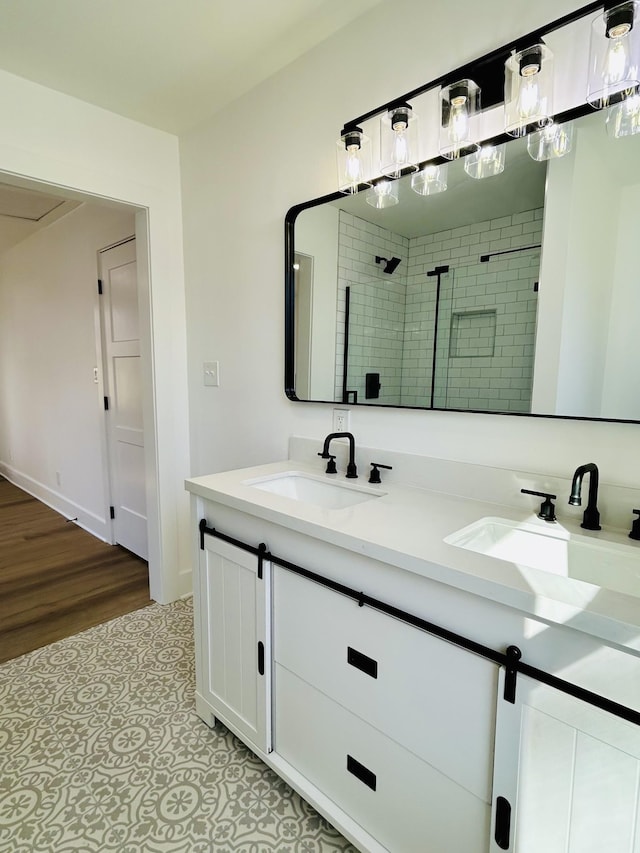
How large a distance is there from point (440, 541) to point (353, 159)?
1311mm

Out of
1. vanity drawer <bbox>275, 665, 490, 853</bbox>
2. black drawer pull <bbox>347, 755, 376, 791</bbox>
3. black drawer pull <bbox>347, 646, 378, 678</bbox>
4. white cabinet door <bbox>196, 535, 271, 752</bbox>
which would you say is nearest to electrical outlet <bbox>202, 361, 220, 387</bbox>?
white cabinet door <bbox>196, 535, 271, 752</bbox>

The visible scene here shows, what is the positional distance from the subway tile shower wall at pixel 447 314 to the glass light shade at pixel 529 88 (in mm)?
224

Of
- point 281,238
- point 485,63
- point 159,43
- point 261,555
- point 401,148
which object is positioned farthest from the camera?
point 281,238

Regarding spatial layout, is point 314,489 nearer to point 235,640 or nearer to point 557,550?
point 235,640

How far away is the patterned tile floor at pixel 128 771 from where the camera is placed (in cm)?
124

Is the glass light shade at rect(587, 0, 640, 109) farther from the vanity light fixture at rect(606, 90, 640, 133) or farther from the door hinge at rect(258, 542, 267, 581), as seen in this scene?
the door hinge at rect(258, 542, 267, 581)

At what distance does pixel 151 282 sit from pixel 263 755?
7.11ft

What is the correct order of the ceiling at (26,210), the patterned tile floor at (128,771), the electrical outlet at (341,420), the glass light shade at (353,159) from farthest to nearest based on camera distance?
the ceiling at (26,210), the electrical outlet at (341,420), the glass light shade at (353,159), the patterned tile floor at (128,771)

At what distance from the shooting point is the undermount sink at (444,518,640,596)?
38.4 inches

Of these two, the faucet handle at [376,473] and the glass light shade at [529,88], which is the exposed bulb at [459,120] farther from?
the faucet handle at [376,473]

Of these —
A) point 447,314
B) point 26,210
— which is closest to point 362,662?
point 447,314

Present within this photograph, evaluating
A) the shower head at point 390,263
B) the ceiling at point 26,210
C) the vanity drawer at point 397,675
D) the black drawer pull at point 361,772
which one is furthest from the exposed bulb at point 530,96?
the ceiling at point 26,210

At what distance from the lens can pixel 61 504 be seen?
410 centimetres

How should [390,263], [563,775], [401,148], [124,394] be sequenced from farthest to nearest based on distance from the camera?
[124,394] < [390,263] < [401,148] < [563,775]
